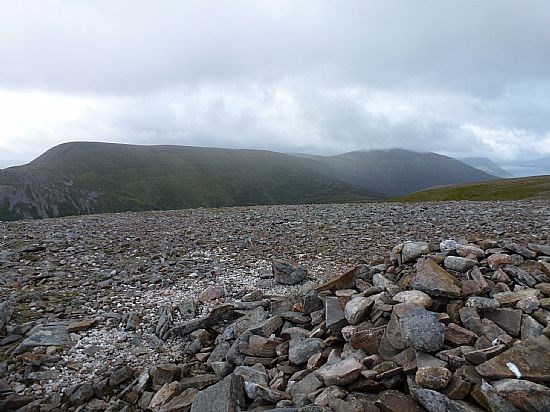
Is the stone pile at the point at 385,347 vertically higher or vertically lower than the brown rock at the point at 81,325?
higher

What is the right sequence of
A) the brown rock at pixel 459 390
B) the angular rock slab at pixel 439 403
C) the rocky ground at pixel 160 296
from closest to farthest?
1. the angular rock slab at pixel 439 403
2. the brown rock at pixel 459 390
3. the rocky ground at pixel 160 296

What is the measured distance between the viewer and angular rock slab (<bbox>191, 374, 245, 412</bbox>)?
783 centimetres

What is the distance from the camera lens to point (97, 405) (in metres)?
9.14

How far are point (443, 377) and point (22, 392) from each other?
899 cm

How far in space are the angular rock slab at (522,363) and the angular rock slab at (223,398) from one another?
4.43 meters

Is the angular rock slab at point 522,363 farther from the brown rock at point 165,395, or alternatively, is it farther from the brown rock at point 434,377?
the brown rock at point 165,395

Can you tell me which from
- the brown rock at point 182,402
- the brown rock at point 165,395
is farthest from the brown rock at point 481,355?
the brown rock at point 165,395

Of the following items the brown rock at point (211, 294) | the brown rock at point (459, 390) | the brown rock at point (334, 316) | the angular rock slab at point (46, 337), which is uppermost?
the brown rock at point (334, 316)

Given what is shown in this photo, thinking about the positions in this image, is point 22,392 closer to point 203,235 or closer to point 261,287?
point 261,287

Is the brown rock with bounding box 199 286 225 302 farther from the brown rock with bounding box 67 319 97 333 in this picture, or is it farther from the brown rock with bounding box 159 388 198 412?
the brown rock with bounding box 159 388 198 412

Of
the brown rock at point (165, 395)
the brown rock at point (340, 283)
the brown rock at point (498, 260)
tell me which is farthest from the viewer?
the brown rock at point (340, 283)

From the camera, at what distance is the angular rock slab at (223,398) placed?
7828 mm

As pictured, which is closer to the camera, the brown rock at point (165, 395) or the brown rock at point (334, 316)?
the brown rock at point (165, 395)

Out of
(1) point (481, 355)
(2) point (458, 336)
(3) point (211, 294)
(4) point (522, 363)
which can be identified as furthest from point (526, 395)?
(3) point (211, 294)
